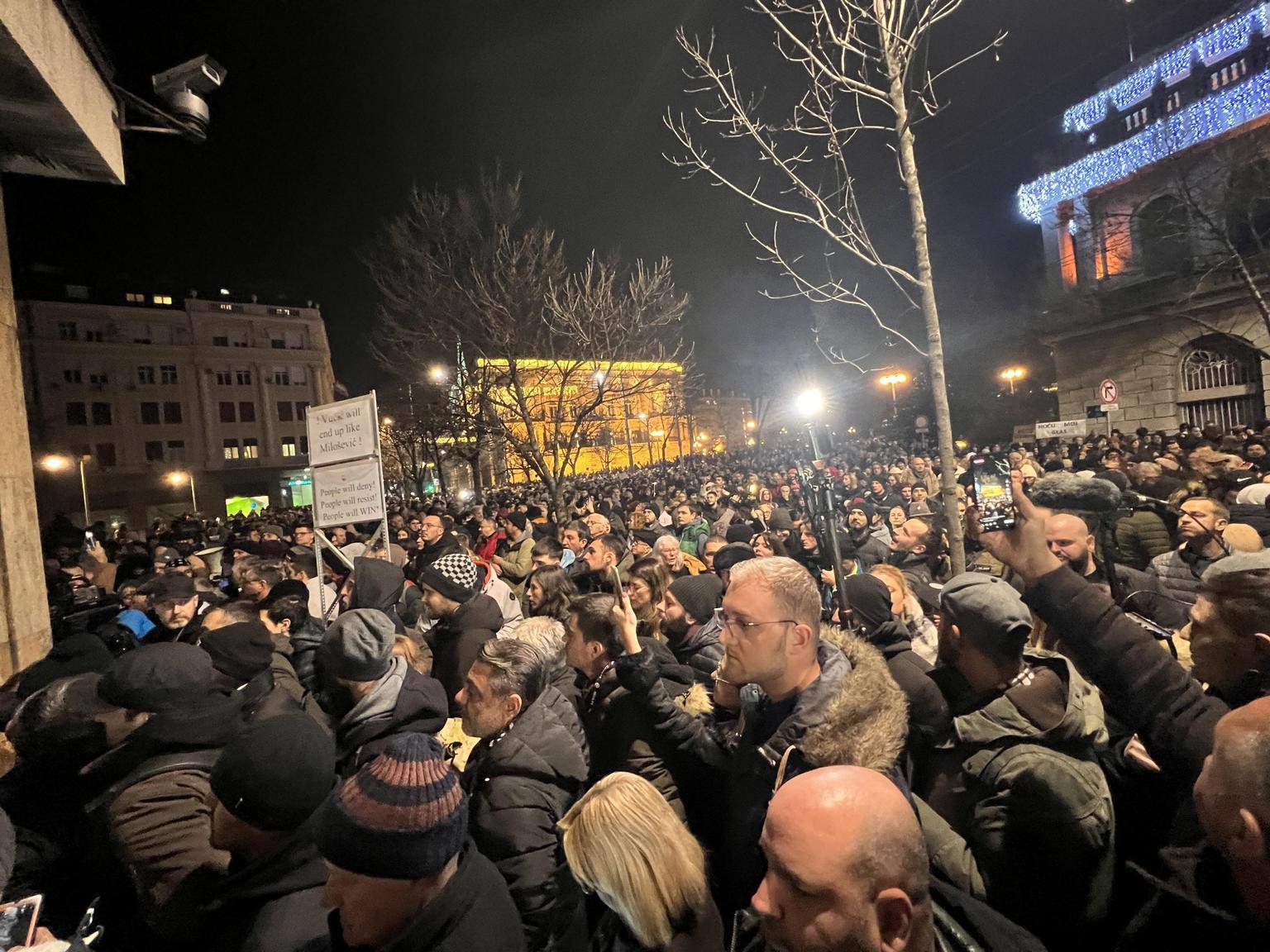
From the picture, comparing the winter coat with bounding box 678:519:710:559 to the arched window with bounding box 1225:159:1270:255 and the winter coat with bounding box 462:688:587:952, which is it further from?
the arched window with bounding box 1225:159:1270:255

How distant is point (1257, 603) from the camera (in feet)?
6.36

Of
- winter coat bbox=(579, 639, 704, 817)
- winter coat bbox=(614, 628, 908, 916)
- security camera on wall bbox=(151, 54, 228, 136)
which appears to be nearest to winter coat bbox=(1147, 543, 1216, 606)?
winter coat bbox=(614, 628, 908, 916)

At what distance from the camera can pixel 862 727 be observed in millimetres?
2078

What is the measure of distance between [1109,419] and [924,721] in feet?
98.9

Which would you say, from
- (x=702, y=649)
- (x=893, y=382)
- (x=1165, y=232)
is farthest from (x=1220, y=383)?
(x=702, y=649)

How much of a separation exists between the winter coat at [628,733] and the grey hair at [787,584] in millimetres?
604

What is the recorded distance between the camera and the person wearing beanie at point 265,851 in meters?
1.90

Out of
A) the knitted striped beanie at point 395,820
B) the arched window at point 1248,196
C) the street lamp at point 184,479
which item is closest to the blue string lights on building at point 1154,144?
the arched window at point 1248,196

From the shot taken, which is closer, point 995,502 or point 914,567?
point 995,502

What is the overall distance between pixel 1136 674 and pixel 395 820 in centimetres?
219

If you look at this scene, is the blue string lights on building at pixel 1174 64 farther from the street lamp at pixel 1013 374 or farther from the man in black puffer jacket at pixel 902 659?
the man in black puffer jacket at pixel 902 659

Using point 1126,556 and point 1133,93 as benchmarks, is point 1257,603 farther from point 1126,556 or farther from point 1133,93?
point 1133,93

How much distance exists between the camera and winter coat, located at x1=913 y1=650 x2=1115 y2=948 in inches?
80.3

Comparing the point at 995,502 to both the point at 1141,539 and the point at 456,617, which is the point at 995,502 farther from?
the point at 1141,539
